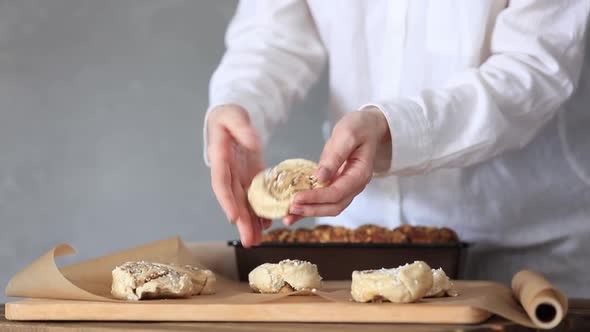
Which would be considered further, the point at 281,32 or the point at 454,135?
the point at 281,32

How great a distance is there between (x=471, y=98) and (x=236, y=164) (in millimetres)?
384

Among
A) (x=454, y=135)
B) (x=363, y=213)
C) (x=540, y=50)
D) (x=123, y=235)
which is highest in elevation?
(x=540, y=50)

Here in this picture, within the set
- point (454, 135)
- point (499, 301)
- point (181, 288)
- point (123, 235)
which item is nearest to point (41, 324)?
point (181, 288)

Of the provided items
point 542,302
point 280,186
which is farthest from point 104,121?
point 542,302

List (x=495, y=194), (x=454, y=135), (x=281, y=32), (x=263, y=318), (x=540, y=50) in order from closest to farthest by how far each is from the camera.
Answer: (x=263, y=318), (x=454, y=135), (x=540, y=50), (x=495, y=194), (x=281, y=32)

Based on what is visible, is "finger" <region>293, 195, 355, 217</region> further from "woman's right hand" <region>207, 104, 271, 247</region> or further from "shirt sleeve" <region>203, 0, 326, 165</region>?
"shirt sleeve" <region>203, 0, 326, 165</region>

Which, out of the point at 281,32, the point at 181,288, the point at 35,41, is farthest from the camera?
the point at 35,41

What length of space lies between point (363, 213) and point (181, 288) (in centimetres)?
62

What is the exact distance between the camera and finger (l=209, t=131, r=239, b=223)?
127 cm

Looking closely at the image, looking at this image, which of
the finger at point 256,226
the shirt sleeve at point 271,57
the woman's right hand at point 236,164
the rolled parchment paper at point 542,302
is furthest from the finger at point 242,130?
the rolled parchment paper at point 542,302

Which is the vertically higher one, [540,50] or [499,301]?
[540,50]

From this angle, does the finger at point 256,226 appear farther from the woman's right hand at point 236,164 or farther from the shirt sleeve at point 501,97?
the shirt sleeve at point 501,97

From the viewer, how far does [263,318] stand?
1033 millimetres

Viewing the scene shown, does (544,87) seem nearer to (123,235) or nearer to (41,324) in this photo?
(41,324)
